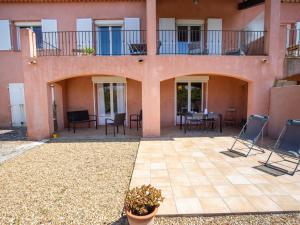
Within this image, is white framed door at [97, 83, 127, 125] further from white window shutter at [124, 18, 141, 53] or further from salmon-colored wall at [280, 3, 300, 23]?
salmon-colored wall at [280, 3, 300, 23]

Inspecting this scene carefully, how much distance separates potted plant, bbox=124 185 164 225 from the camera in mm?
2457

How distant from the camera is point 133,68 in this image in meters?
7.47

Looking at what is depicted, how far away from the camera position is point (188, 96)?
10289 millimetres

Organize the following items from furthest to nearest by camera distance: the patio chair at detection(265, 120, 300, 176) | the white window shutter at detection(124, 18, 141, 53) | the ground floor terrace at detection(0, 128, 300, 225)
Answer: the white window shutter at detection(124, 18, 141, 53) < the patio chair at detection(265, 120, 300, 176) < the ground floor terrace at detection(0, 128, 300, 225)

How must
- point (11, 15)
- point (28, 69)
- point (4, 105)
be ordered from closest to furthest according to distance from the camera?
point (28, 69)
point (11, 15)
point (4, 105)

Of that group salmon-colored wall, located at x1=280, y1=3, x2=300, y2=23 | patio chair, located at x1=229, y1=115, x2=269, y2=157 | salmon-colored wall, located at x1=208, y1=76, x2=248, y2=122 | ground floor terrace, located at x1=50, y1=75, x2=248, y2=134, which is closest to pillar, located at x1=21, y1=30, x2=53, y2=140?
ground floor terrace, located at x1=50, y1=75, x2=248, y2=134

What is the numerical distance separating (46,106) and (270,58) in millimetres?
8741

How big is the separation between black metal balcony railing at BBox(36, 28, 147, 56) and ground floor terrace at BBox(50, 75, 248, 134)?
1.38 m

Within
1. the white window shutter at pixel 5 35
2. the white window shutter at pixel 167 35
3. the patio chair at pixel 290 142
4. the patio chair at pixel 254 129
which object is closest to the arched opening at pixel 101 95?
the white window shutter at pixel 167 35

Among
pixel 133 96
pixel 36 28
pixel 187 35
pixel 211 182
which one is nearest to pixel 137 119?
pixel 133 96

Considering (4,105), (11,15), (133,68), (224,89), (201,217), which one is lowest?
(201,217)

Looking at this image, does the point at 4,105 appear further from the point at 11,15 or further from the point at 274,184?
the point at 274,184

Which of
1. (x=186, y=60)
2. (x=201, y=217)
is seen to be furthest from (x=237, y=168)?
(x=186, y=60)

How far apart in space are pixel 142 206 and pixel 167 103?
7889 millimetres
